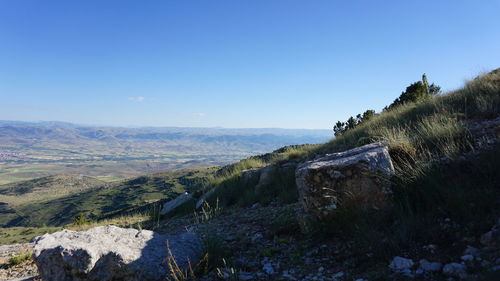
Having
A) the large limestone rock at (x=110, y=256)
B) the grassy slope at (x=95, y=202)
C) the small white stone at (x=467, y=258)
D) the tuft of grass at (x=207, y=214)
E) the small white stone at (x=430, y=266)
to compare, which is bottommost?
the grassy slope at (x=95, y=202)

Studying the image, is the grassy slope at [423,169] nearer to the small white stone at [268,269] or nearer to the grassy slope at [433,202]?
the grassy slope at [433,202]

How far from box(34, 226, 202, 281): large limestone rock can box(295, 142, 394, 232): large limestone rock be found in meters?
2.04

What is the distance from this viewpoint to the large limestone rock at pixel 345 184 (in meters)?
4.39

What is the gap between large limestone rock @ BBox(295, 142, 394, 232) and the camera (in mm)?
4387

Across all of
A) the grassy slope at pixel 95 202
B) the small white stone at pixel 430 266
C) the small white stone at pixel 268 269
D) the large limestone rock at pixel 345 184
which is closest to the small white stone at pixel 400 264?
the small white stone at pixel 430 266

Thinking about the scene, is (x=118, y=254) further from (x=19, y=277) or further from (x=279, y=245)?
(x=19, y=277)

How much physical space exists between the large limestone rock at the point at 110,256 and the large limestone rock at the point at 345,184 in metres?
2.04

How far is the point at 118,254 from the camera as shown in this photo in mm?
4020

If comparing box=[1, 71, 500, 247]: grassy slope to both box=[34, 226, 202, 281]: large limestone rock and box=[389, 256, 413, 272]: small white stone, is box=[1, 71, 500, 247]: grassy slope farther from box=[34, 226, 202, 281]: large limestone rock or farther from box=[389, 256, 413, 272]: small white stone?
box=[34, 226, 202, 281]: large limestone rock

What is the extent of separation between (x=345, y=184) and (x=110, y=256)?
3.69 m

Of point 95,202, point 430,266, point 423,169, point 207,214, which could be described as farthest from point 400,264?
point 95,202

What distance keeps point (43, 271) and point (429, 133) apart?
25.2ft

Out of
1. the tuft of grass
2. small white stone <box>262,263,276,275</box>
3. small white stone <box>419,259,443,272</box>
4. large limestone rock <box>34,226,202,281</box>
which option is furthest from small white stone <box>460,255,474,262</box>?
the tuft of grass

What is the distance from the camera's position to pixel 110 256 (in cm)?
403
